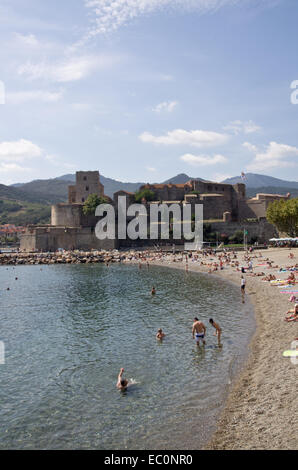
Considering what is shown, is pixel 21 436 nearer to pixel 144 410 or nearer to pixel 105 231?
pixel 144 410

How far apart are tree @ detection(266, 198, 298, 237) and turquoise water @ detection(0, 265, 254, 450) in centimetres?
2330

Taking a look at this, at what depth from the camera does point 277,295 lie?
814 inches

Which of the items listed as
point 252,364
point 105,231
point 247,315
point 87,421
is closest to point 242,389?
point 252,364

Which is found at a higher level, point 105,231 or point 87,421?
point 105,231

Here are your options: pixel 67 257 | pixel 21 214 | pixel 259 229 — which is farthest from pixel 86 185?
pixel 21 214

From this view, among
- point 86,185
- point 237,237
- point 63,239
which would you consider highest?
point 86,185

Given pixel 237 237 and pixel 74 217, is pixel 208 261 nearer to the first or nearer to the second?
pixel 237 237

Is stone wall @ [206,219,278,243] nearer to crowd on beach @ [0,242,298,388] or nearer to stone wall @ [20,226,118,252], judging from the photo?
crowd on beach @ [0,242,298,388]

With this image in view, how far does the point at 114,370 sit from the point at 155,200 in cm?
5887

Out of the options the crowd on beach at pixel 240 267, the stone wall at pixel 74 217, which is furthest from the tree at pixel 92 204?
the crowd on beach at pixel 240 267

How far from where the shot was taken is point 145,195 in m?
68.0

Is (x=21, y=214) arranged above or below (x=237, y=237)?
above

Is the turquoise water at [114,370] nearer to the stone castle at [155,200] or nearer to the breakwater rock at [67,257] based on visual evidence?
the breakwater rock at [67,257]
